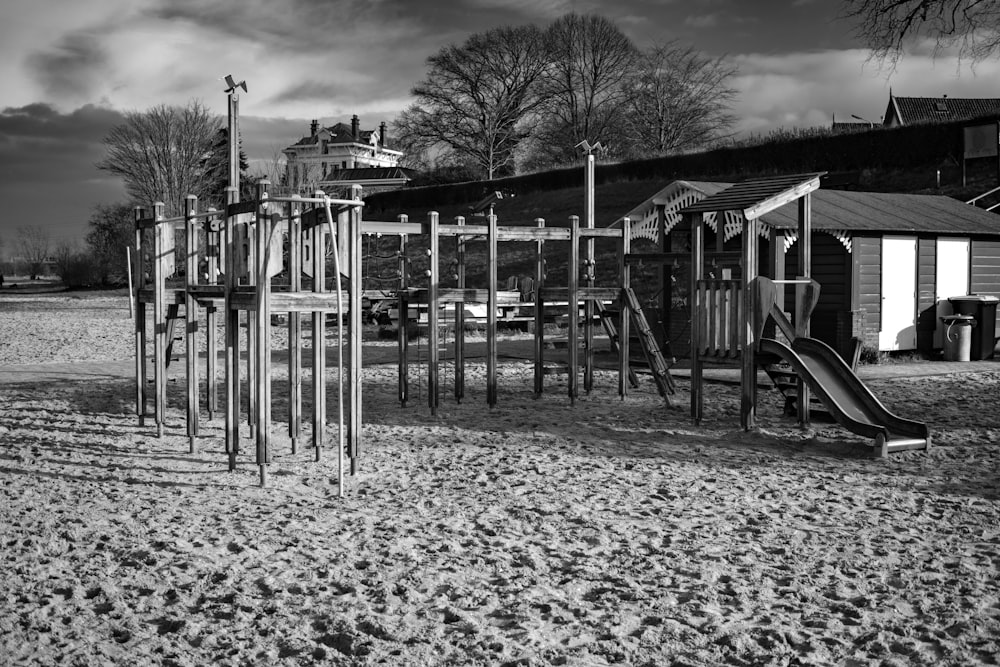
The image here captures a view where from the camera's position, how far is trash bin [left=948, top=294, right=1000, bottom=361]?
17.8 m

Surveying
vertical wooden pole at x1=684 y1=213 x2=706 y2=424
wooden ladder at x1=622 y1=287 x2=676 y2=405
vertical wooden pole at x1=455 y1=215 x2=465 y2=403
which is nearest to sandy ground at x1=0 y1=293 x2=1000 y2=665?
vertical wooden pole at x1=684 y1=213 x2=706 y2=424

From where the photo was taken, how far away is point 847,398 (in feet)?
33.1

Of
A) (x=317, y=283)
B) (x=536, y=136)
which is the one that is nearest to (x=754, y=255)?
(x=317, y=283)

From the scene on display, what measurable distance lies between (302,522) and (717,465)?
3683 millimetres

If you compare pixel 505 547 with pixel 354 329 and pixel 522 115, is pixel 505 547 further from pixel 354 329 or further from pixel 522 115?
pixel 522 115

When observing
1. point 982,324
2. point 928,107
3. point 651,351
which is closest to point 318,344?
point 651,351

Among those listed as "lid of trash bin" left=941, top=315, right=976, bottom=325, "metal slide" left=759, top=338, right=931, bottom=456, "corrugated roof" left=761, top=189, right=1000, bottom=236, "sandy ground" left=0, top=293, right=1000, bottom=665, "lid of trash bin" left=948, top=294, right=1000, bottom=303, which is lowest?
"sandy ground" left=0, top=293, right=1000, bottom=665

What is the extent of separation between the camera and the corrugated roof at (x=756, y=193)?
10.6m

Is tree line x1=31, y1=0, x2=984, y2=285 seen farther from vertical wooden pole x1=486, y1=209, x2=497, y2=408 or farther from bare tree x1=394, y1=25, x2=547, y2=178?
vertical wooden pole x1=486, y1=209, x2=497, y2=408

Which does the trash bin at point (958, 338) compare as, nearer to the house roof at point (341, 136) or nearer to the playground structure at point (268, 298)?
the playground structure at point (268, 298)

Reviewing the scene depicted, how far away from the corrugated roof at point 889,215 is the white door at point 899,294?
1.18 ft

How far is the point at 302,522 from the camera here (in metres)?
6.60

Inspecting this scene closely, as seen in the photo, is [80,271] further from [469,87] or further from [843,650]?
[843,650]

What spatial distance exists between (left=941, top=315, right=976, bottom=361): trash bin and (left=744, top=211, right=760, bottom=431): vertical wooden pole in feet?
28.4
